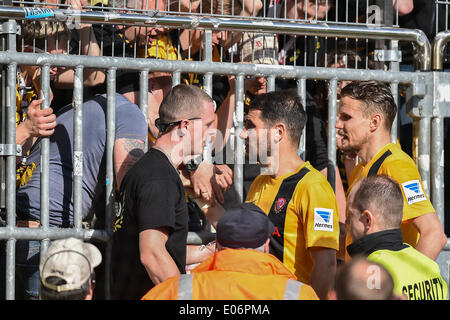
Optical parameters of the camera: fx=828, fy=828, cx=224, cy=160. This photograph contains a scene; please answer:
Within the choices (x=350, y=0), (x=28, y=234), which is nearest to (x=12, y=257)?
(x=28, y=234)

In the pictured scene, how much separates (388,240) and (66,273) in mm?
1496

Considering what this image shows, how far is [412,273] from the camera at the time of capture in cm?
370

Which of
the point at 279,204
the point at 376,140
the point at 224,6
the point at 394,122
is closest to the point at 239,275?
the point at 279,204

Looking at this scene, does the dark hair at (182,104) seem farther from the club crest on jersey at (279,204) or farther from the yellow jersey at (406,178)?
the yellow jersey at (406,178)

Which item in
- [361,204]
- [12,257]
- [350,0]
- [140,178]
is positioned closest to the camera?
[361,204]

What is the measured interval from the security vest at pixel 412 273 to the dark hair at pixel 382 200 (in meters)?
0.16

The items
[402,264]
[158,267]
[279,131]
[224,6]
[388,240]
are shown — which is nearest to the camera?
[402,264]

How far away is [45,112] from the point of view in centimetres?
464

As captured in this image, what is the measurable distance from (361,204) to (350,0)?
228 cm

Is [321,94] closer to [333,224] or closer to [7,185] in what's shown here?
[333,224]

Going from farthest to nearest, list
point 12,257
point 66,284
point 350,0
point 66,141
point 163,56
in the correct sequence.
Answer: point 350,0
point 163,56
point 66,141
point 12,257
point 66,284

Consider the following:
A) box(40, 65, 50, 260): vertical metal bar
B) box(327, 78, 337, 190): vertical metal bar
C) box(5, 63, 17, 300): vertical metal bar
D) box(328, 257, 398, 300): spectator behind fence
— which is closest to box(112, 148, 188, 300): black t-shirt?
box(40, 65, 50, 260): vertical metal bar

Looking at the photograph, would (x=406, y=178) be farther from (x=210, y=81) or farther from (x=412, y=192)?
(x=210, y=81)

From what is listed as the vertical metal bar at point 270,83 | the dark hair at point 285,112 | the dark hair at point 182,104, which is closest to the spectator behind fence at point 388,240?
the dark hair at point 285,112
